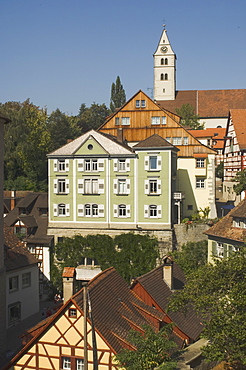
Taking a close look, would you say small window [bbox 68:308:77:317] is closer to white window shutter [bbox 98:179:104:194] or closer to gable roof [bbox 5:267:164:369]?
gable roof [bbox 5:267:164:369]

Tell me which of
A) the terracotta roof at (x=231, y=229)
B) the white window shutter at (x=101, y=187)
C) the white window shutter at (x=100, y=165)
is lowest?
the terracotta roof at (x=231, y=229)

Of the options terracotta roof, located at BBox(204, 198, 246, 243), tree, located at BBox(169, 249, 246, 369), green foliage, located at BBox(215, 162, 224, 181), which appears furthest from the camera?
green foliage, located at BBox(215, 162, 224, 181)

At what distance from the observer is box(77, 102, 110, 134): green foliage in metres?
99.8

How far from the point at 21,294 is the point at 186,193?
749 inches

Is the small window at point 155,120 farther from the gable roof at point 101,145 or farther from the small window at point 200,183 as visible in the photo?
the gable roof at point 101,145

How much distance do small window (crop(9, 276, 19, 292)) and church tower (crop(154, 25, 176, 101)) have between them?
69395 millimetres

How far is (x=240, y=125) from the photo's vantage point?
52.0 m

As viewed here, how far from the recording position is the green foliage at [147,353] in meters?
18.1

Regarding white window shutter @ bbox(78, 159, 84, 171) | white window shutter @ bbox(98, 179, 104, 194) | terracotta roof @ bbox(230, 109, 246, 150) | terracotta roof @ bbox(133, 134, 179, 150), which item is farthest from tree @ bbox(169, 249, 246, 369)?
terracotta roof @ bbox(230, 109, 246, 150)

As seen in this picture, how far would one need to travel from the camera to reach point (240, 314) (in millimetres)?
18719

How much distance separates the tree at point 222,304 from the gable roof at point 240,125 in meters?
30.7

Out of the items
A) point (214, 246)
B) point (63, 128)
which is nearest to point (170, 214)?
point (214, 246)

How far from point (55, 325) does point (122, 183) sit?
70.7 feet

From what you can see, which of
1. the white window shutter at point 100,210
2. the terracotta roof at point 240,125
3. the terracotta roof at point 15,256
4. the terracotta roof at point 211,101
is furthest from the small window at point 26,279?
the terracotta roof at point 211,101
